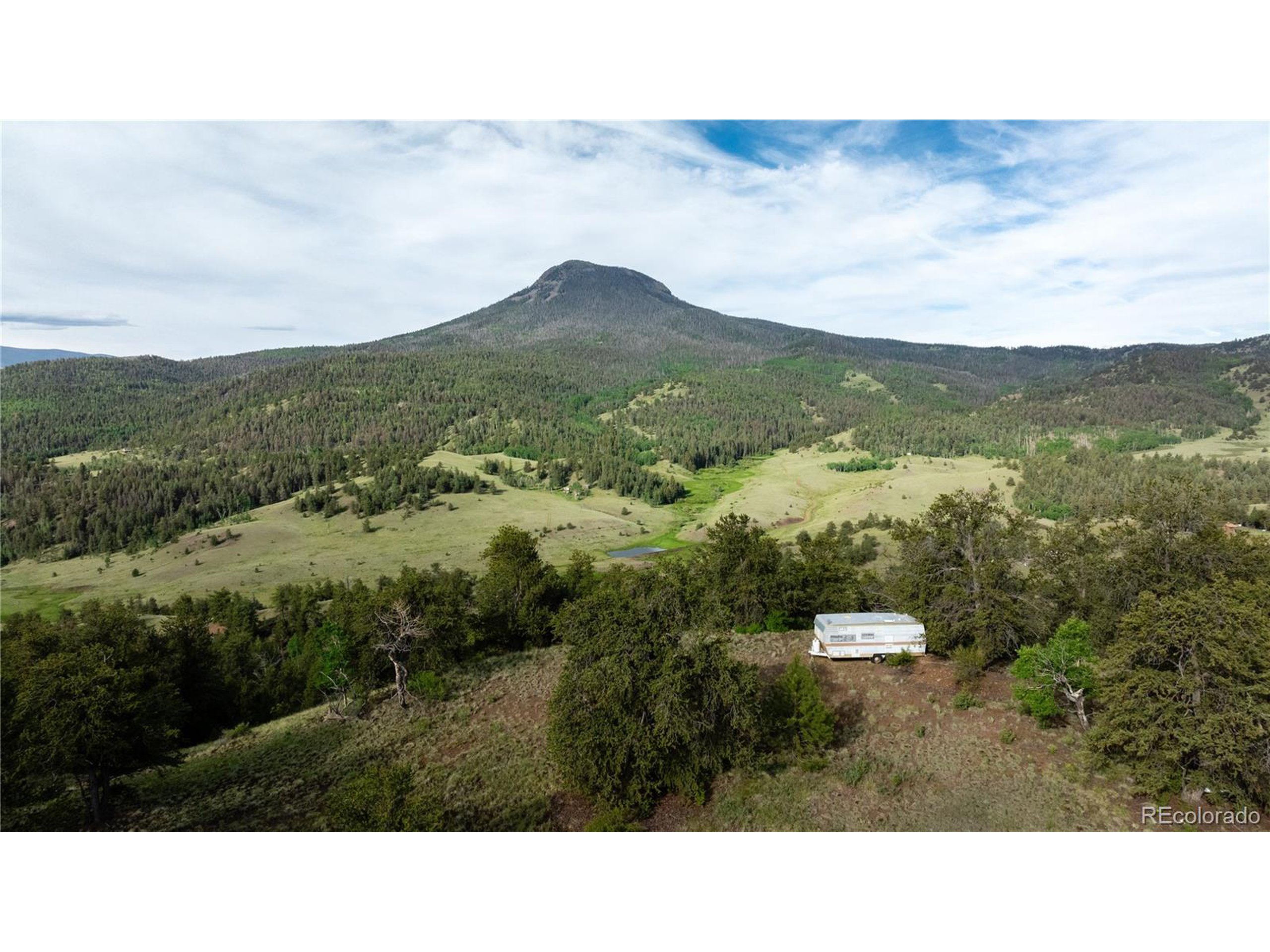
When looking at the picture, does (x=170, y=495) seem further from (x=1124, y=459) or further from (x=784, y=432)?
(x=1124, y=459)

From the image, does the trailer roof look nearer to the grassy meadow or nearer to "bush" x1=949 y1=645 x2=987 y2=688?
"bush" x1=949 y1=645 x2=987 y2=688

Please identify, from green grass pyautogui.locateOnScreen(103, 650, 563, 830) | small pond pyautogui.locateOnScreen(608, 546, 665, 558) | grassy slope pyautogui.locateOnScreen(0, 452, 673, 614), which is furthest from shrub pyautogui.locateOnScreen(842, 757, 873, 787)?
small pond pyautogui.locateOnScreen(608, 546, 665, 558)

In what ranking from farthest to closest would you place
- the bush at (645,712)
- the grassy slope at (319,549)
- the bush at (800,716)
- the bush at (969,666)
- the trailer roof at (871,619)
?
1. the grassy slope at (319,549)
2. the trailer roof at (871,619)
3. the bush at (969,666)
4. the bush at (800,716)
5. the bush at (645,712)

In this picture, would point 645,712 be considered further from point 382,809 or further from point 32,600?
point 32,600

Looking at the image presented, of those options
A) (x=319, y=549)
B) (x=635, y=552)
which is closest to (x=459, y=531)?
(x=319, y=549)

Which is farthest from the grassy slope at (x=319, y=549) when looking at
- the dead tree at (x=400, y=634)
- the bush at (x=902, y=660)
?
the bush at (x=902, y=660)

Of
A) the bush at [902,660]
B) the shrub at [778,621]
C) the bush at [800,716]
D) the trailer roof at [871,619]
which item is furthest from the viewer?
the shrub at [778,621]

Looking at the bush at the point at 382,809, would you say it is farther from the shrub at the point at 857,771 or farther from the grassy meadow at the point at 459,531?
the grassy meadow at the point at 459,531
